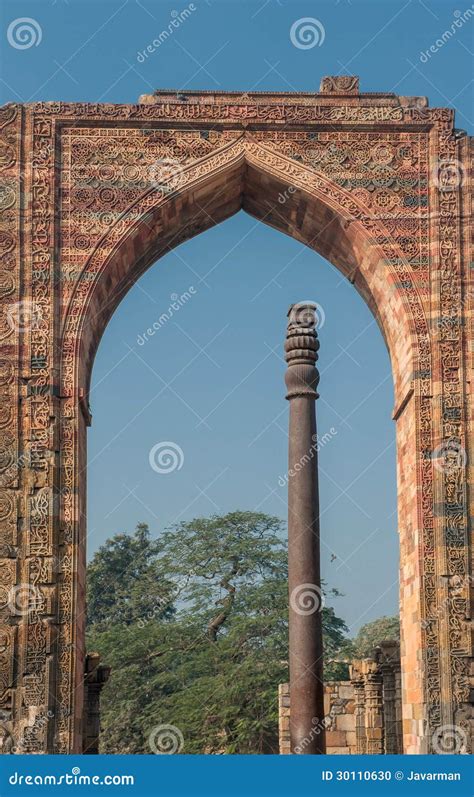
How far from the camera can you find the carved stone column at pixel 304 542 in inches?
372

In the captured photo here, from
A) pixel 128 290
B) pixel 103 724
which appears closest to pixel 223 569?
pixel 103 724

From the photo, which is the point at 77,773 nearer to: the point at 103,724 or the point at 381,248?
the point at 381,248

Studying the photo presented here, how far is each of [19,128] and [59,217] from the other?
3.18 ft

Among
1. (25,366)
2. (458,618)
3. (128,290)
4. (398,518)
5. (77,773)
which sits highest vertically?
(128,290)

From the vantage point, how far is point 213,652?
2473 centimetres

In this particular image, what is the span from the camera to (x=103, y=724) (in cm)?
2459
